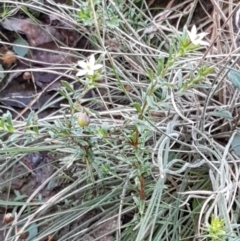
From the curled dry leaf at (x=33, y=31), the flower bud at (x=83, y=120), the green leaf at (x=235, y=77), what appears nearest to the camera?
the flower bud at (x=83, y=120)

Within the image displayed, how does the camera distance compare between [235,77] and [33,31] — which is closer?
[235,77]

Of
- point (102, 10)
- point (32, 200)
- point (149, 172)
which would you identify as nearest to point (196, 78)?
point (149, 172)

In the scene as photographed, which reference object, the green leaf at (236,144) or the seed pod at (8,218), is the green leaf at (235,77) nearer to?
the green leaf at (236,144)

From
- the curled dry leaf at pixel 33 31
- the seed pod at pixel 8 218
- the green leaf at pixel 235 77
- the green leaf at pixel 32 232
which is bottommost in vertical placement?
the green leaf at pixel 32 232

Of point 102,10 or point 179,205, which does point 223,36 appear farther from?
point 179,205

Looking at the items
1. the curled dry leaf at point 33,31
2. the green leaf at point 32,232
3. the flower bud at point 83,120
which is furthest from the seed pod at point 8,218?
the curled dry leaf at point 33,31

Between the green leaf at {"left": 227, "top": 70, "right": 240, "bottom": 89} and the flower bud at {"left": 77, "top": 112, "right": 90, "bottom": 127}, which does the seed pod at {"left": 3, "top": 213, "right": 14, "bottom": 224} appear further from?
the green leaf at {"left": 227, "top": 70, "right": 240, "bottom": 89}

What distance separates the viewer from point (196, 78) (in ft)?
2.79

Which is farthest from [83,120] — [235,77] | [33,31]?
[33,31]


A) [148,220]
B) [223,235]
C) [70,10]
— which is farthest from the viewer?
[70,10]

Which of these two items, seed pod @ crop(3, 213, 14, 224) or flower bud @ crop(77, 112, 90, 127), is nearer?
flower bud @ crop(77, 112, 90, 127)

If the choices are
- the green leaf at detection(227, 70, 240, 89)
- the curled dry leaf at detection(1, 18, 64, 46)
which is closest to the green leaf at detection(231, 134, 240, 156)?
the green leaf at detection(227, 70, 240, 89)

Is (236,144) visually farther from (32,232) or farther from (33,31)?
(33,31)

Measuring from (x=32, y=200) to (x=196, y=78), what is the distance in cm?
43
